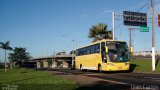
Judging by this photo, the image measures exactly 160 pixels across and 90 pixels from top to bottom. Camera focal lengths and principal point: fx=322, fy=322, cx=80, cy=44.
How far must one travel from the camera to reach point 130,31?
3086 inches

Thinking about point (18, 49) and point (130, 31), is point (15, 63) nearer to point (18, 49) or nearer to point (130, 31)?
point (18, 49)

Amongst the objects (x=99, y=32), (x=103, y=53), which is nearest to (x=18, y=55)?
(x=99, y=32)

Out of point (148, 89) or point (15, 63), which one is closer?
point (148, 89)

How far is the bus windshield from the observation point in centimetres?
3375

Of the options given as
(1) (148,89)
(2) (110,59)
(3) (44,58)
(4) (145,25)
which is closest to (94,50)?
(2) (110,59)

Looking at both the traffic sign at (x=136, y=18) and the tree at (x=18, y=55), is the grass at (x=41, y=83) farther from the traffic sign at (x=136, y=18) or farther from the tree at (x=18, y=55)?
the tree at (x=18, y=55)

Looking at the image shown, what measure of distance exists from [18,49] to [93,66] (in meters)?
117

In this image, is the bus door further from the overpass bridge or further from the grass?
the overpass bridge

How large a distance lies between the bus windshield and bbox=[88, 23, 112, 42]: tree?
3915 cm

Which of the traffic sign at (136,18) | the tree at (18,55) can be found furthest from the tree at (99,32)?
the tree at (18,55)

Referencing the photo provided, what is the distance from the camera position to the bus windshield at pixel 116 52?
33.8 metres

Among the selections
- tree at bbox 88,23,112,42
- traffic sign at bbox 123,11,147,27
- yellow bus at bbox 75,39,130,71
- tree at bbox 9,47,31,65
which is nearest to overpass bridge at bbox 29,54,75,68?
tree at bbox 9,47,31,65

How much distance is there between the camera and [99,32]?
73.8 meters

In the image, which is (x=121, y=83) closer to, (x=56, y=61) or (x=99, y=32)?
(x=99, y=32)
